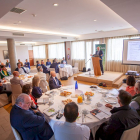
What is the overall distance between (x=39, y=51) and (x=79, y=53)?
250 inches

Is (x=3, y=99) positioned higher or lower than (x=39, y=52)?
lower

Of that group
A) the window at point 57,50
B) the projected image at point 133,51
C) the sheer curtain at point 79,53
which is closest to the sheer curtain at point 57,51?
the window at point 57,50

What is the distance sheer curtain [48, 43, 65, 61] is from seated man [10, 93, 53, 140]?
9849 millimetres

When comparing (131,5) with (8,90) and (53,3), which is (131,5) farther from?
(8,90)

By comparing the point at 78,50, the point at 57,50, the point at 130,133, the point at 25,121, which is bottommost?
the point at 130,133

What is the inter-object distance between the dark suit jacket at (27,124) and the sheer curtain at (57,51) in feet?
32.4

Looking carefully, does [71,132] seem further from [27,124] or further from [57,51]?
[57,51]

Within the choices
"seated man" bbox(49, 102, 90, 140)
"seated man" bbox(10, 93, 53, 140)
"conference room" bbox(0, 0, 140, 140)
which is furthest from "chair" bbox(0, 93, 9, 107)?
"seated man" bbox(49, 102, 90, 140)

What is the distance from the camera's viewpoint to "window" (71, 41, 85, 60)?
950 cm

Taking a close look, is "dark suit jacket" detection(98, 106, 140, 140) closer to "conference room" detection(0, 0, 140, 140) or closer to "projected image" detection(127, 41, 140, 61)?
"conference room" detection(0, 0, 140, 140)

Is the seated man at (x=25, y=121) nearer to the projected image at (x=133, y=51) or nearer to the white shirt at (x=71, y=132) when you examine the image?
the white shirt at (x=71, y=132)

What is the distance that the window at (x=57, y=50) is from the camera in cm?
1116

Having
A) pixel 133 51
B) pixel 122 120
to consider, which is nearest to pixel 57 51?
pixel 133 51

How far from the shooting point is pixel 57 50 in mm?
11602
